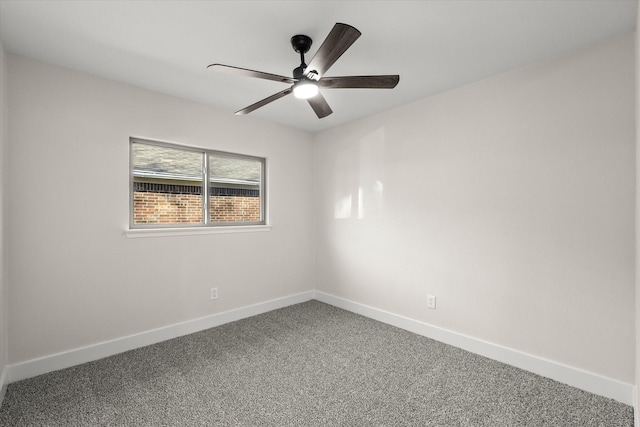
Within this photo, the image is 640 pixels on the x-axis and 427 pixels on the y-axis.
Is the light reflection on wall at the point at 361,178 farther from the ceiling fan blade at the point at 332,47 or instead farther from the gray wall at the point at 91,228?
the ceiling fan blade at the point at 332,47

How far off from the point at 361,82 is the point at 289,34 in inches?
21.9

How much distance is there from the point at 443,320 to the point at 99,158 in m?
3.33

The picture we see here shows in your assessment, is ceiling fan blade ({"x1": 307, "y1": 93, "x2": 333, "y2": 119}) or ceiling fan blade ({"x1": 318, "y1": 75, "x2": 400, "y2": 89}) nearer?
ceiling fan blade ({"x1": 318, "y1": 75, "x2": 400, "y2": 89})

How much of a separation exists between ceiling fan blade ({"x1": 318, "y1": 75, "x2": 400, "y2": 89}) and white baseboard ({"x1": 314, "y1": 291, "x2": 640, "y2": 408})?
2243mm

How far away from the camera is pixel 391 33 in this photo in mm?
2016

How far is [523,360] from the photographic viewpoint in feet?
8.02

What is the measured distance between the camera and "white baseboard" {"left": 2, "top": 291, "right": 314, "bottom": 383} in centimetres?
231

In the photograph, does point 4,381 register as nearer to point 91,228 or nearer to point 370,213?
point 91,228

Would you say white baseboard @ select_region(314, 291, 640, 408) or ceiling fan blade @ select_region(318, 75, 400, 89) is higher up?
ceiling fan blade @ select_region(318, 75, 400, 89)

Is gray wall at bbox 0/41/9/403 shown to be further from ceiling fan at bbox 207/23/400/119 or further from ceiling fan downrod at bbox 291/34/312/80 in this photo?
ceiling fan downrod at bbox 291/34/312/80

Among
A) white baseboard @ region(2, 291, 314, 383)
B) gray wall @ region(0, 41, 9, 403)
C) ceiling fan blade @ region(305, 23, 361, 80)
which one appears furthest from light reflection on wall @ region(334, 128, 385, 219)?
gray wall @ region(0, 41, 9, 403)

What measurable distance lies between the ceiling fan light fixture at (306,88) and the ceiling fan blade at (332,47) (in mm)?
41

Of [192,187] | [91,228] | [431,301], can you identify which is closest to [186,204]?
[192,187]

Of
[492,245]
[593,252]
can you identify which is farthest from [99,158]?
[593,252]
